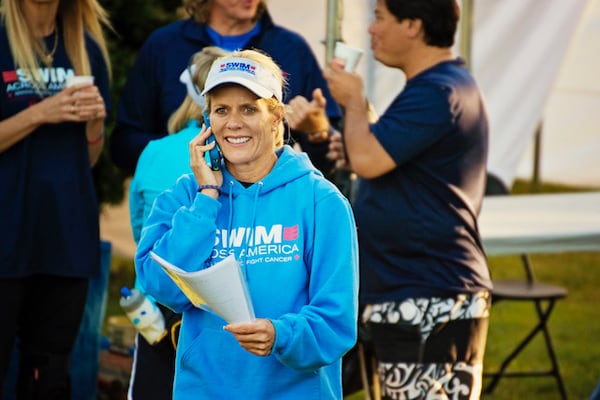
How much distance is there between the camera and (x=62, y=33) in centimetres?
428

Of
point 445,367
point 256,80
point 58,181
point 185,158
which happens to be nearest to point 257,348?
point 256,80

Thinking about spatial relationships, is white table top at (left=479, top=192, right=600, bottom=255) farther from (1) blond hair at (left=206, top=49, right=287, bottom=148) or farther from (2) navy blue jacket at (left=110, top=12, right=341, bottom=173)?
(1) blond hair at (left=206, top=49, right=287, bottom=148)

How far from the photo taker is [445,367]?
3.81 m

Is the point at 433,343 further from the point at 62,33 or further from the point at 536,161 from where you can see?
the point at 536,161

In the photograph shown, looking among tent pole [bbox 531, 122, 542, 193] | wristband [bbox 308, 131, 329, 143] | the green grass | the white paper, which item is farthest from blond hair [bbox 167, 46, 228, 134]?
tent pole [bbox 531, 122, 542, 193]

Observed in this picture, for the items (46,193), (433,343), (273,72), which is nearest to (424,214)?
(433,343)

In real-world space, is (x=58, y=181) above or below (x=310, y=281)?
below

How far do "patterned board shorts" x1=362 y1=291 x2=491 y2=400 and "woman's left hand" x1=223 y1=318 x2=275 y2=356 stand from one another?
133 centimetres

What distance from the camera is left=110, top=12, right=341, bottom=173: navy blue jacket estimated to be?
14.1 ft

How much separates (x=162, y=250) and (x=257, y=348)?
0.36 meters

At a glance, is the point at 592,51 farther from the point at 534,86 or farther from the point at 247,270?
the point at 247,270

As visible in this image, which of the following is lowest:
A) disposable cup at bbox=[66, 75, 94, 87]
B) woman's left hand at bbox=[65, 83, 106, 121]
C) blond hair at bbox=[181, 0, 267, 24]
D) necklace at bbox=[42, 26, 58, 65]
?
woman's left hand at bbox=[65, 83, 106, 121]

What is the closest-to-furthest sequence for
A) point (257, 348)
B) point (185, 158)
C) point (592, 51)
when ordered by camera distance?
point (257, 348) < point (185, 158) < point (592, 51)

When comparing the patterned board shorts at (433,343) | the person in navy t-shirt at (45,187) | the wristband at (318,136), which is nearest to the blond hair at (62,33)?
the person in navy t-shirt at (45,187)
